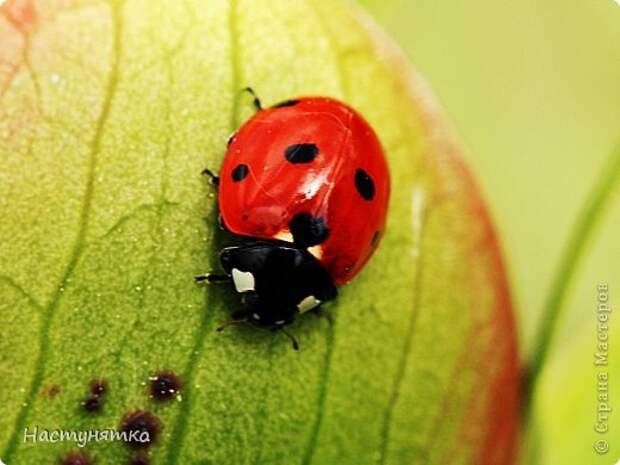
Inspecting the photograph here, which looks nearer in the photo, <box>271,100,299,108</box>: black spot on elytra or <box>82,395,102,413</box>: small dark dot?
<box>82,395,102,413</box>: small dark dot

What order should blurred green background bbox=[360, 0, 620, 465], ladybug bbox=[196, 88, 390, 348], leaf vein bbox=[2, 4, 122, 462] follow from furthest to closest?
blurred green background bbox=[360, 0, 620, 465] → ladybug bbox=[196, 88, 390, 348] → leaf vein bbox=[2, 4, 122, 462]

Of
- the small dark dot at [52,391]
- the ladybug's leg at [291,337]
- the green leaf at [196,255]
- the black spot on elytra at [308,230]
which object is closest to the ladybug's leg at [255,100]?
the green leaf at [196,255]

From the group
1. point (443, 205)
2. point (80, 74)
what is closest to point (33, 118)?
point (80, 74)

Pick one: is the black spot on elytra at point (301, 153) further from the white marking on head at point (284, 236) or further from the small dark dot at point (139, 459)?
the small dark dot at point (139, 459)

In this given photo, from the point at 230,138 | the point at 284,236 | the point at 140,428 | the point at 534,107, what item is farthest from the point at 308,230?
the point at 534,107

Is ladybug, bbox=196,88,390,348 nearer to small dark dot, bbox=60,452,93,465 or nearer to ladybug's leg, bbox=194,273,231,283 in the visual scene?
ladybug's leg, bbox=194,273,231,283

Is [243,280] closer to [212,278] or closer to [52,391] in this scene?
[212,278]

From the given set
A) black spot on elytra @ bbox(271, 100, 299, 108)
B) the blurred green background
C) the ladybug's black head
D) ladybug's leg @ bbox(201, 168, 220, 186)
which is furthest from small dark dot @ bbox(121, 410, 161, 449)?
the blurred green background
